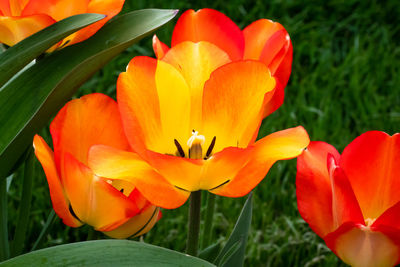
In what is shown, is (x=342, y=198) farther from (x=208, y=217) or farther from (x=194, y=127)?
(x=208, y=217)

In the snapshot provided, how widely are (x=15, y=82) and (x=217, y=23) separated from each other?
0.29 meters

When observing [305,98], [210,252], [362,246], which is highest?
[362,246]

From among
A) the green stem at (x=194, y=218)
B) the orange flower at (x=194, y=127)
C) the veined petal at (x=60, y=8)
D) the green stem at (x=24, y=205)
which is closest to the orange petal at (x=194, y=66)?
the orange flower at (x=194, y=127)

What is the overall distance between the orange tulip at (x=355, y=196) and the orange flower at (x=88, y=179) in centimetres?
20

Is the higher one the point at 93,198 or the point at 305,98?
the point at 93,198

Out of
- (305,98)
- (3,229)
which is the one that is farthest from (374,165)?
(305,98)

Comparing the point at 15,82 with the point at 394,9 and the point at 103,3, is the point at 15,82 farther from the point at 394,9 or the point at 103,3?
the point at 394,9

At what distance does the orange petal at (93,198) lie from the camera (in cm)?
80

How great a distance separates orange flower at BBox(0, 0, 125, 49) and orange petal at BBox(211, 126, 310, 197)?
1.07 ft

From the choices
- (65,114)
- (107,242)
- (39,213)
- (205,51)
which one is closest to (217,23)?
(205,51)

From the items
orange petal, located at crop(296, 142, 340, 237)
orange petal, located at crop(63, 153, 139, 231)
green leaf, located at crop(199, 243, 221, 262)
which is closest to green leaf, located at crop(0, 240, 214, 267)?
orange petal, located at crop(63, 153, 139, 231)

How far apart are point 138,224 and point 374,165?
30 cm

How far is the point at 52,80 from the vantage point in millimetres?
958

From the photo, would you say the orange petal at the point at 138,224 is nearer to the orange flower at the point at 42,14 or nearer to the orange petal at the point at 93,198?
the orange petal at the point at 93,198
